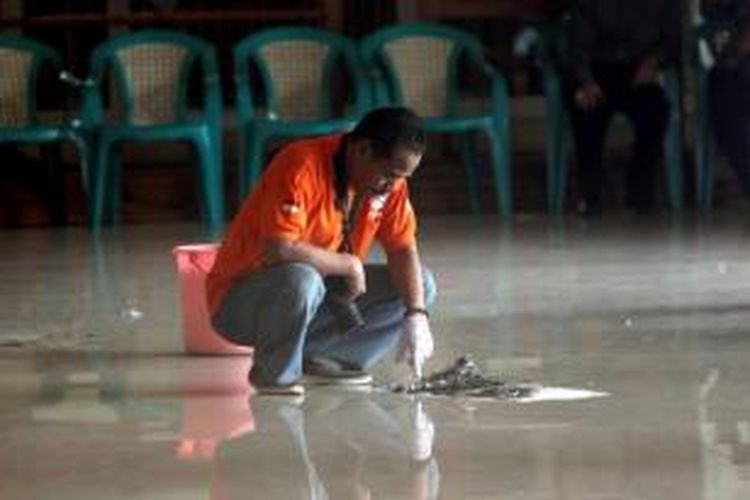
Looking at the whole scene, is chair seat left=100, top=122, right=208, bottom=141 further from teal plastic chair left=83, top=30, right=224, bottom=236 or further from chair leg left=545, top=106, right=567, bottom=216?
chair leg left=545, top=106, right=567, bottom=216

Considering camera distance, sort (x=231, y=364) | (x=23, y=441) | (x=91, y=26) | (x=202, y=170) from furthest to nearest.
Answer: (x=91, y=26), (x=202, y=170), (x=231, y=364), (x=23, y=441)

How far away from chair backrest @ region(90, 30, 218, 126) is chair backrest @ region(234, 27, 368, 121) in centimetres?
24

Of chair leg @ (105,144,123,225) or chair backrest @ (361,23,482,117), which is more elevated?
chair backrest @ (361,23,482,117)

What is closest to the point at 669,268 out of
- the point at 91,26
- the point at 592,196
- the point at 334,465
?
the point at 592,196

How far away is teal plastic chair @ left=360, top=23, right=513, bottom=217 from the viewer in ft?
31.5

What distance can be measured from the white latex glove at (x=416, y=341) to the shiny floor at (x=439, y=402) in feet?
0.38

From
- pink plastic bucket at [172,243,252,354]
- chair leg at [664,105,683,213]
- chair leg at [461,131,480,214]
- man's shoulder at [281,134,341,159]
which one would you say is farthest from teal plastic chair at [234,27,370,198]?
man's shoulder at [281,134,341,159]

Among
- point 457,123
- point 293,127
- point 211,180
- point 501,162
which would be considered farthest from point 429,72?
point 211,180

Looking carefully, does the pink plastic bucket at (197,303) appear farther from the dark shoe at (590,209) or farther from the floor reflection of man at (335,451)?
the dark shoe at (590,209)

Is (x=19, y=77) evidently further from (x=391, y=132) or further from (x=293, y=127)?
(x=391, y=132)

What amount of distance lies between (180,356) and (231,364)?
22 centimetres

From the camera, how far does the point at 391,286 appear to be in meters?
5.24

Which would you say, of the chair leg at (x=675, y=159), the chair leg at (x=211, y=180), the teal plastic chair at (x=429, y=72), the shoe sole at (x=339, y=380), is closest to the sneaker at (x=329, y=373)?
the shoe sole at (x=339, y=380)

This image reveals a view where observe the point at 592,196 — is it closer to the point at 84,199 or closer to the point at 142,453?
the point at 84,199
